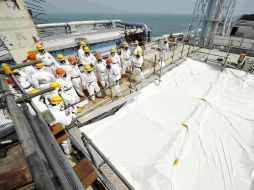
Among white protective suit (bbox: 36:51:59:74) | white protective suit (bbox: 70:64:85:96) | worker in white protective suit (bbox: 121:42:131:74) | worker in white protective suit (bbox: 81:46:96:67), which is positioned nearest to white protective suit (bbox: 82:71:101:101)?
white protective suit (bbox: 70:64:85:96)

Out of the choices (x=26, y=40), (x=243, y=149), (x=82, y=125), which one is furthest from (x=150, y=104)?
(x=26, y=40)

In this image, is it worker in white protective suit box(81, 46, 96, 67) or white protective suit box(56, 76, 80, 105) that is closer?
white protective suit box(56, 76, 80, 105)

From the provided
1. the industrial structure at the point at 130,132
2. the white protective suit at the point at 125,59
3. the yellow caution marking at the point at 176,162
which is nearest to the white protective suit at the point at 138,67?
the industrial structure at the point at 130,132

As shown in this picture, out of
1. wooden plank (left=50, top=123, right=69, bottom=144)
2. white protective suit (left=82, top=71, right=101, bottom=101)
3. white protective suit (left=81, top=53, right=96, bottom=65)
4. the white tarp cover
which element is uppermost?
wooden plank (left=50, top=123, right=69, bottom=144)

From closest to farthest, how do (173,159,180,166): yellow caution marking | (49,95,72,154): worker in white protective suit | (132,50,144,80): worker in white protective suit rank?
(173,159,180,166): yellow caution marking → (49,95,72,154): worker in white protective suit → (132,50,144,80): worker in white protective suit

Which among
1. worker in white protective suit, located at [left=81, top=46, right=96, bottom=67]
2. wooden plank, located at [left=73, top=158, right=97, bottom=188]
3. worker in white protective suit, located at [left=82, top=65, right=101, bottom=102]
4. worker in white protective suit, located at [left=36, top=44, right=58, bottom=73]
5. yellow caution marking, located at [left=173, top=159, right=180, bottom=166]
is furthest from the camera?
worker in white protective suit, located at [left=81, top=46, right=96, bottom=67]

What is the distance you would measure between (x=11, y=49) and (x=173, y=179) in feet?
35.4

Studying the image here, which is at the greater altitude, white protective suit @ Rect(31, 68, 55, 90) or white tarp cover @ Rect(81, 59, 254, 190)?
white protective suit @ Rect(31, 68, 55, 90)

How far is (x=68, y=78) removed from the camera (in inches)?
286

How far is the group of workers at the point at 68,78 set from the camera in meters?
6.28

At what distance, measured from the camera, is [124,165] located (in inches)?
162

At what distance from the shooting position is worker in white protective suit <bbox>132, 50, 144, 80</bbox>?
9207mm

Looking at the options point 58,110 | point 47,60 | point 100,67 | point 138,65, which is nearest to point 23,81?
point 47,60

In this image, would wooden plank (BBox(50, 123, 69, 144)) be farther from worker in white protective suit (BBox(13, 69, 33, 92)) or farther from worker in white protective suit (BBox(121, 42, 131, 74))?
worker in white protective suit (BBox(121, 42, 131, 74))
